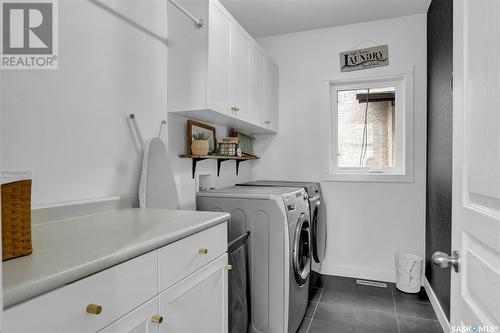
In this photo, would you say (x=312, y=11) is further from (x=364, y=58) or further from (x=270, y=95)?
(x=270, y=95)

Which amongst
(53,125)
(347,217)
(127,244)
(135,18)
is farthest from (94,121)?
(347,217)

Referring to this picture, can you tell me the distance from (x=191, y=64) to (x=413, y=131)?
2.13m

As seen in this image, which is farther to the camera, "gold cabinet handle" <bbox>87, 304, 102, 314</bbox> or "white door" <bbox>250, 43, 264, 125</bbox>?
"white door" <bbox>250, 43, 264, 125</bbox>

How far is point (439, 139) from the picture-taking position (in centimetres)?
236

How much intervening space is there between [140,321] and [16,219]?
0.45 metres

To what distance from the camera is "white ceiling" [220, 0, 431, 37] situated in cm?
267

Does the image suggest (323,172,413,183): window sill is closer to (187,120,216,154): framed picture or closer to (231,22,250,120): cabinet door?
(231,22,250,120): cabinet door

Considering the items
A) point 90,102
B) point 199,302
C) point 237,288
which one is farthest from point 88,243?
point 237,288

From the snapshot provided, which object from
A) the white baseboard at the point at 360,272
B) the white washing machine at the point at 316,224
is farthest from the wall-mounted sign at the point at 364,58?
the white baseboard at the point at 360,272

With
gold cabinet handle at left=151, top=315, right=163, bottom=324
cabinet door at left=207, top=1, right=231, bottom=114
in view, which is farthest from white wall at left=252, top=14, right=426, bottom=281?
gold cabinet handle at left=151, top=315, right=163, bottom=324

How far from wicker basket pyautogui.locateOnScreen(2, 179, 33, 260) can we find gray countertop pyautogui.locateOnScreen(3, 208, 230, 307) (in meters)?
0.03

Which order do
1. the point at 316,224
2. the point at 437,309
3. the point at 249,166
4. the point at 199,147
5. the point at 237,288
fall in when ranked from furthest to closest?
the point at 249,166 → the point at 316,224 → the point at 437,309 → the point at 199,147 → the point at 237,288

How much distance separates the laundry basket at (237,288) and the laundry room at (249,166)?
0.02 m

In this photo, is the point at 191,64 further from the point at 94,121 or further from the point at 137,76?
the point at 94,121
